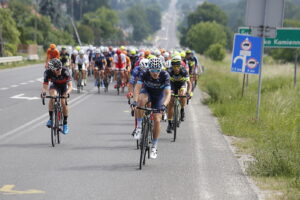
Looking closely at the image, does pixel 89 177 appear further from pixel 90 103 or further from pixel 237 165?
pixel 90 103

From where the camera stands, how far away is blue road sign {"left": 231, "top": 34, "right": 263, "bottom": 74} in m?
18.2

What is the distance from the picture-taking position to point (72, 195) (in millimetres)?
7863

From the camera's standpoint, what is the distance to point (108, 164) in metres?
10.2

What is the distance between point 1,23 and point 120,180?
59.9m

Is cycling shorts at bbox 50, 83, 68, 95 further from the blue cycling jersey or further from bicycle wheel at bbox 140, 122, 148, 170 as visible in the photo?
bicycle wheel at bbox 140, 122, 148, 170

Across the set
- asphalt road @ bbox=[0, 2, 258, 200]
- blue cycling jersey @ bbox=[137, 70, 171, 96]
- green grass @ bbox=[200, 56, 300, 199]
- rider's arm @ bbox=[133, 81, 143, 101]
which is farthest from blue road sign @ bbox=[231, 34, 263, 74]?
rider's arm @ bbox=[133, 81, 143, 101]

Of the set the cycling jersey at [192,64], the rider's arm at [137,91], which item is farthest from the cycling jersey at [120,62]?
the rider's arm at [137,91]

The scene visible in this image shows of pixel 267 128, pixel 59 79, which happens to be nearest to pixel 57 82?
pixel 59 79

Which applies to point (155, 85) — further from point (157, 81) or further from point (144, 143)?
point (144, 143)

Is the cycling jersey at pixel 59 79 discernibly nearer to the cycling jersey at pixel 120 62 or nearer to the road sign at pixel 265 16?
the road sign at pixel 265 16

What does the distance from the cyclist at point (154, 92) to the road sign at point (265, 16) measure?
15.6 feet

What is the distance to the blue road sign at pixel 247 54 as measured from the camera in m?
18.2

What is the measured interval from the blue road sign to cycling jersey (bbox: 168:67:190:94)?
14.1 ft

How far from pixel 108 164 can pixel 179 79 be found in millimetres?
4552
